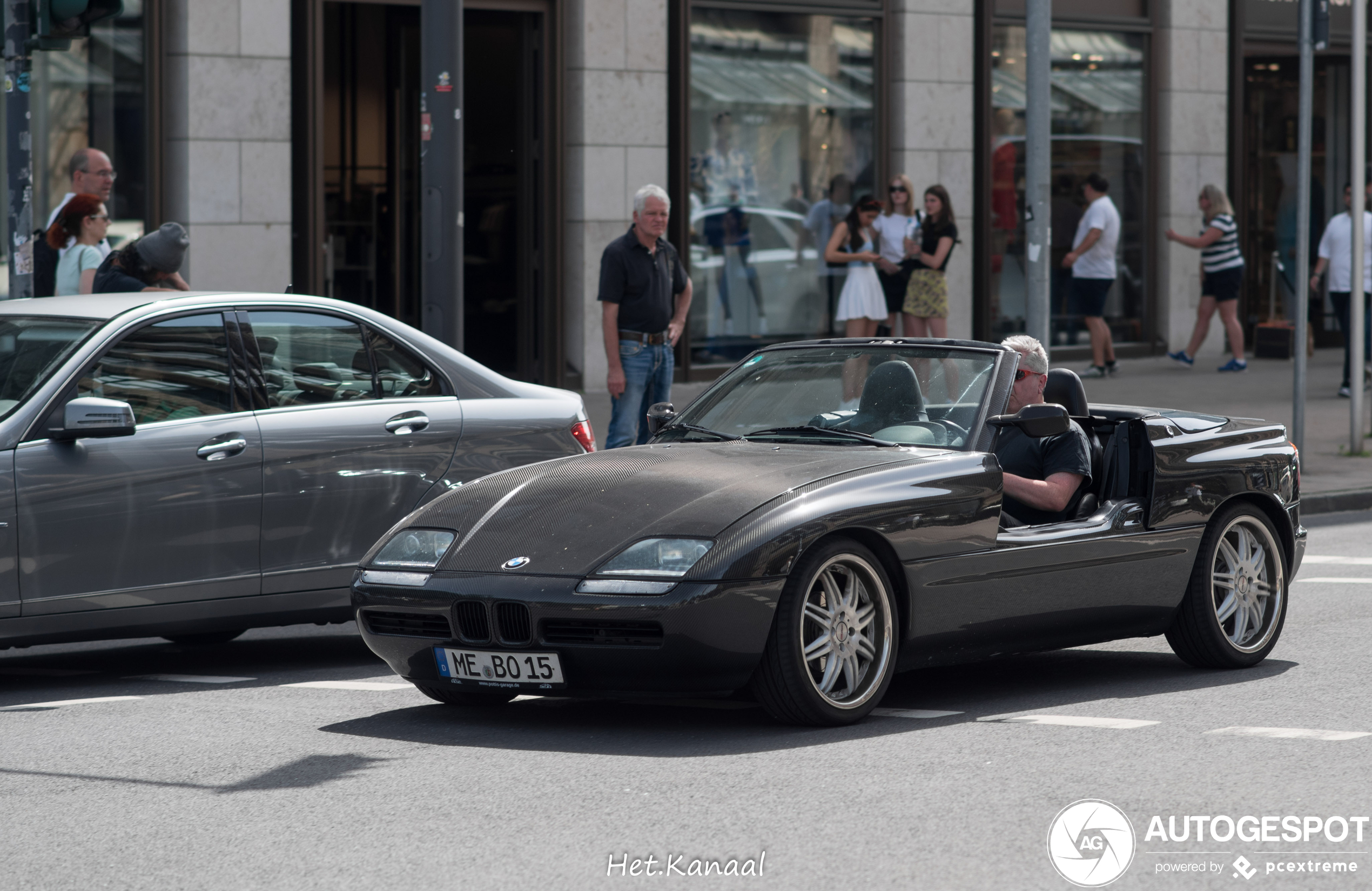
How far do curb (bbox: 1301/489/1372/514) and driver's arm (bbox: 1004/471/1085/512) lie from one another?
6.12m

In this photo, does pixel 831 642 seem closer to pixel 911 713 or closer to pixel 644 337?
pixel 911 713

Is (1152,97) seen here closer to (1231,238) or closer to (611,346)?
(1231,238)

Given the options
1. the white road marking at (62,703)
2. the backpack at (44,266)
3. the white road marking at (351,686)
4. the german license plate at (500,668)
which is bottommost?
the white road marking at (351,686)

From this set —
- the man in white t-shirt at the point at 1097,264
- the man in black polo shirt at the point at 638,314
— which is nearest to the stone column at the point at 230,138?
the man in black polo shirt at the point at 638,314

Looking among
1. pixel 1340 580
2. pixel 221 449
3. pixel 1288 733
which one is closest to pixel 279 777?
pixel 221 449

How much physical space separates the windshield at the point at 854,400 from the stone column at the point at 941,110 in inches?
493

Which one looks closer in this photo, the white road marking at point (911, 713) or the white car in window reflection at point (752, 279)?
the white road marking at point (911, 713)

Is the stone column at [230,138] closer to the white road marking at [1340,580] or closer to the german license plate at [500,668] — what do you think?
the white road marking at [1340,580]

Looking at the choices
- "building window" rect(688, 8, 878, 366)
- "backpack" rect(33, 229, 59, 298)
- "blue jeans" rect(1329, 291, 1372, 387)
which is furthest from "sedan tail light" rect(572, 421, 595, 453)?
"blue jeans" rect(1329, 291, 1372, 387)

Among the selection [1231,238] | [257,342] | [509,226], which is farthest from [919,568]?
[1231,238]

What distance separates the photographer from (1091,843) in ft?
16.1

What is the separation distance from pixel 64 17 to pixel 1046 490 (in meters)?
5.50

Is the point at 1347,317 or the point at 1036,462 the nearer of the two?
the point at 1036,462

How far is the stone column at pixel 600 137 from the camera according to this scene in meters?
18.0
